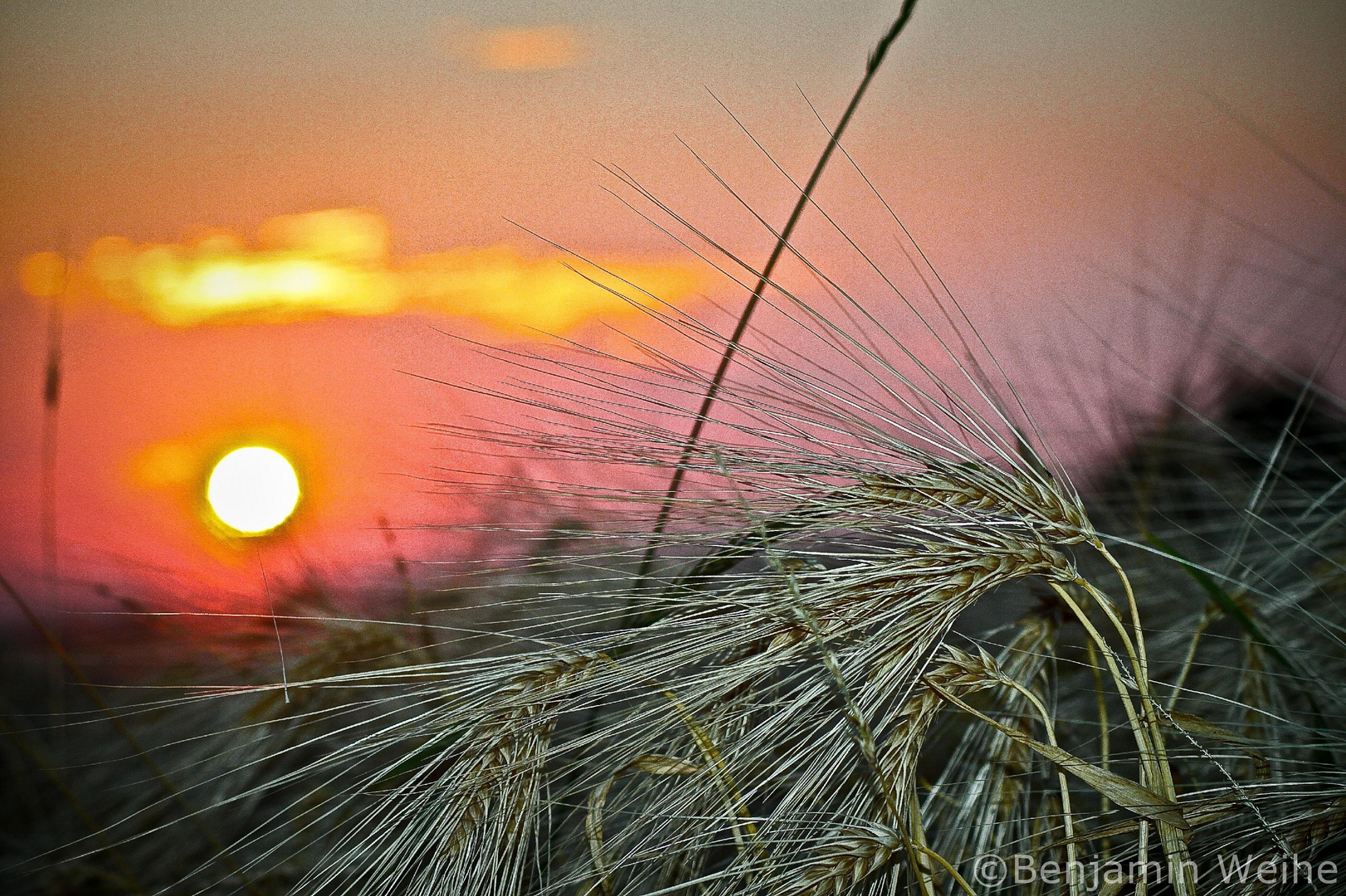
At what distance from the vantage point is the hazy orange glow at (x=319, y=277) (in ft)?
2.08

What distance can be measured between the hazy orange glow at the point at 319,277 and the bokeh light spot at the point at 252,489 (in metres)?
0.16

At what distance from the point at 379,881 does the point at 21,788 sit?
0.87 metres

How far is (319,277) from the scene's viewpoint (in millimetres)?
936

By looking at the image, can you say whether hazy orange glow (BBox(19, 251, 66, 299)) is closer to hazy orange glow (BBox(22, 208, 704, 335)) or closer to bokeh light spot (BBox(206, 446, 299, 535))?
hazy orange glow (BBox(22, 208, 704, 335))

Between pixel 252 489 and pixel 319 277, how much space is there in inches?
10.6

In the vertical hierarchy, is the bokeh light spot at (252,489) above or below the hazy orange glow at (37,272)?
below

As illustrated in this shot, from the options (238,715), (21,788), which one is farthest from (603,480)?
(21,788)

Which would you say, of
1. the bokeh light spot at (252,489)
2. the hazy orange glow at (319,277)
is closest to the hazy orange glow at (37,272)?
the hazy orange glow at (319,277)

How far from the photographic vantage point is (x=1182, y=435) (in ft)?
2.39

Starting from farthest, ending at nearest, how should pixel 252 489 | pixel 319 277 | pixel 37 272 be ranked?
pixel 37 272 → pixel 319 277 → pixel 252 489

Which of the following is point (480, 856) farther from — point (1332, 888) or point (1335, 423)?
point (1335, 423)

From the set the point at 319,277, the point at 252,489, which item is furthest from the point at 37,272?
the point at 252,489

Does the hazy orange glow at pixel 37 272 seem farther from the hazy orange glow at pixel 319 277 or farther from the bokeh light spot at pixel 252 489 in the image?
the bokeh light spot at pixel 252 489

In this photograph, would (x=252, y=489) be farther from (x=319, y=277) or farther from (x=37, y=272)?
(x=37, y=272)
